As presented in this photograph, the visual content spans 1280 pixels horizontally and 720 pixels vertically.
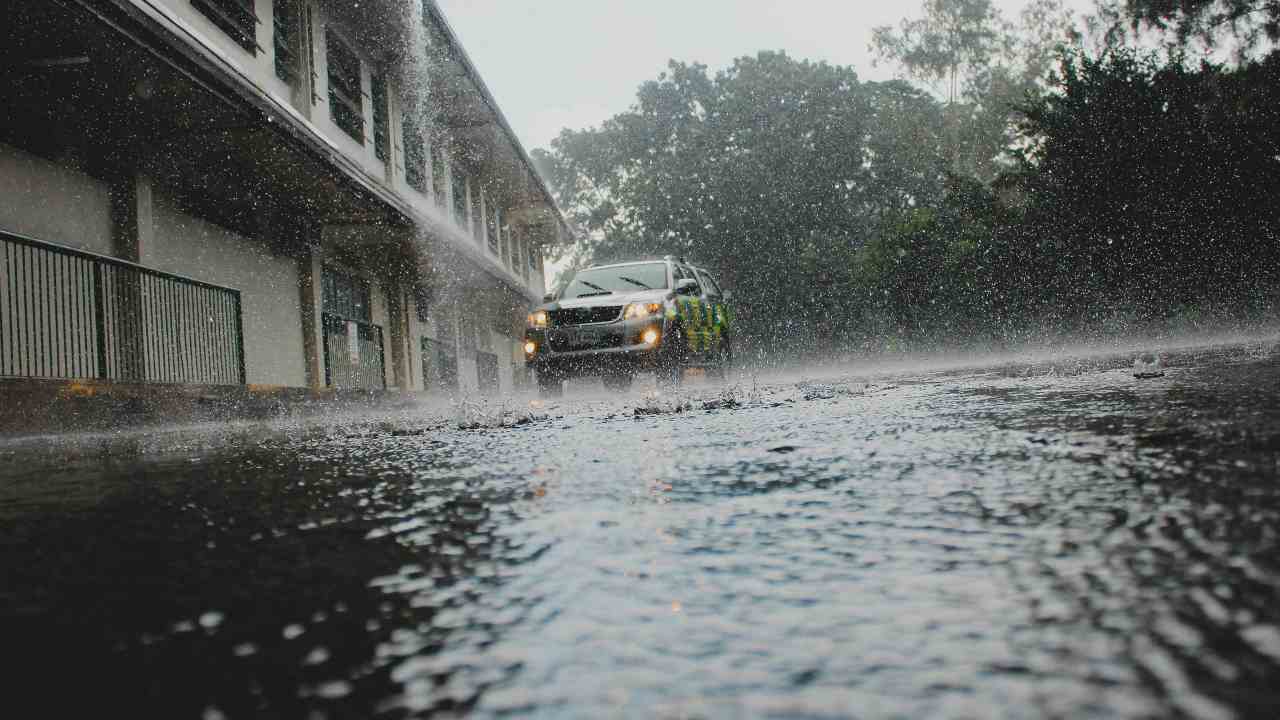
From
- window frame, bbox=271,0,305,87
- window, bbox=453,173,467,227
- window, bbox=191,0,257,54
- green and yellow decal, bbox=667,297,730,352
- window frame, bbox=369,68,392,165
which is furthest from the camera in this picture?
window, bbox=453,173,467,227

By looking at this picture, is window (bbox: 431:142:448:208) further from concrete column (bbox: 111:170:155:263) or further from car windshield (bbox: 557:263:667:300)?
concrete column (bbox: 111:170:155:263)

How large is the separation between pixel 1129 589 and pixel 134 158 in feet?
33.5

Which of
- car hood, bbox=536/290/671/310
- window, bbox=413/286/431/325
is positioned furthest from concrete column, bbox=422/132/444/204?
→ car hood, bbox=536/290/671/310

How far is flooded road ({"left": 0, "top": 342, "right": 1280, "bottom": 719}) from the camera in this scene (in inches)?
31.2

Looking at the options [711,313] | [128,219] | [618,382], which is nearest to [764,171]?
[711,313]

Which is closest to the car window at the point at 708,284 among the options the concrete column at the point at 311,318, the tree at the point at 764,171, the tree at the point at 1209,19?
the concrete column at the point at 311,318

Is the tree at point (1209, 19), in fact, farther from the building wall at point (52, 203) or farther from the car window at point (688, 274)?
the building wall at point (52, 203)

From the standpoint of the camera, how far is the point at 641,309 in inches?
445

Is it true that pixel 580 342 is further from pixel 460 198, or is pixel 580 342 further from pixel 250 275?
pixel 460 198

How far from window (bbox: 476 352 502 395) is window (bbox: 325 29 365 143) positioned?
9.63 m

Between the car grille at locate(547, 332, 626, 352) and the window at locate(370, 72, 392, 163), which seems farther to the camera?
the window at locate(370, 72, 392, 163)

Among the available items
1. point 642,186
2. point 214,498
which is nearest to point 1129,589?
point 214,498

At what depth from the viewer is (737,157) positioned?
37.2m

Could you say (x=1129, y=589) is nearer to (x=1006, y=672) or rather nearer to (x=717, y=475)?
(x=1006, y=672)
